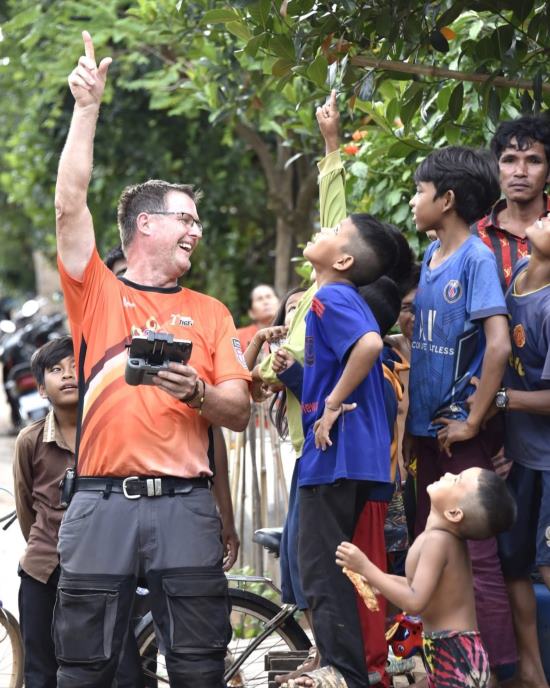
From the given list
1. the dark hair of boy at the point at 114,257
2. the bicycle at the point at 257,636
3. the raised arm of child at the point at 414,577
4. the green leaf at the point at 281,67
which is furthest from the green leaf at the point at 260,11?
the bicycle at the point at 257,636

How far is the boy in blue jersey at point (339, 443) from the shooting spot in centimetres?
417

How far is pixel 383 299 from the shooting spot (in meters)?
4.61

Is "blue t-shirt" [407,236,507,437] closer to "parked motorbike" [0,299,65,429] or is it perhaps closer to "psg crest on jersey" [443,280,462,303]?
"psg crest on jersey" [443,280,462,303]

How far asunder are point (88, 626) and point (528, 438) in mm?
1695

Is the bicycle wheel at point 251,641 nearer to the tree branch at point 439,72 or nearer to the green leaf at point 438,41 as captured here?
the tree branch at point 439,72

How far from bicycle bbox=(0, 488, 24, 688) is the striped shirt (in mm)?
2469

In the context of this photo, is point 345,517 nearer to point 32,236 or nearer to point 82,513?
point 82,513

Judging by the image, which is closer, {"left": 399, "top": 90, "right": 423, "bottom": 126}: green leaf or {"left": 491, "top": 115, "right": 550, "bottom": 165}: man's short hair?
{"left": 491, "top": 115, "right": 550, "bottom": 165}: man's short hair

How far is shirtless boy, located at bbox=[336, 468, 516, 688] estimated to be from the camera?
3.84 meters

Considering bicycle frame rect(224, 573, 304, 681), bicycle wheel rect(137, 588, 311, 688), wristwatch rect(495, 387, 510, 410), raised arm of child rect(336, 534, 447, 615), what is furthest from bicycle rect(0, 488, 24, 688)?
wristwatch rect(495, 387, 510, 410)

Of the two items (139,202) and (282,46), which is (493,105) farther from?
(139,202)

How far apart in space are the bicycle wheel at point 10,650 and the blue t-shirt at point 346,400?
1975 mm

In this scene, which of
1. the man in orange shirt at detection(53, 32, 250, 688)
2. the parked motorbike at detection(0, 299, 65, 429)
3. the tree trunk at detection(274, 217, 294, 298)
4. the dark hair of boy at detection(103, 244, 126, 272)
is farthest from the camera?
the parked motorbike at detection(0, 299, 65, 429)

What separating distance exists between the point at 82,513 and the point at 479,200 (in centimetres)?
184
